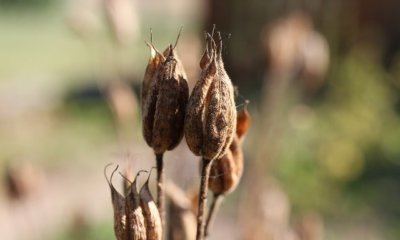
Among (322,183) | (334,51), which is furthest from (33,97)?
(322,183)

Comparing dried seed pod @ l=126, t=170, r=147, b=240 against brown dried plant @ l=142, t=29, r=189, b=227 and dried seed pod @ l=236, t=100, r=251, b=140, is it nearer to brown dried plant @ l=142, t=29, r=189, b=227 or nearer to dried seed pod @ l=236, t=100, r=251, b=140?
brown dried plant @ l=142, t=29, r=189, b=227

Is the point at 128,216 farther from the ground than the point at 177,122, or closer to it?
closer to it

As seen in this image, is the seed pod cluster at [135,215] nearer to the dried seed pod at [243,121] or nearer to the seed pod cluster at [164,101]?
the seed pod cluster at [164,101]

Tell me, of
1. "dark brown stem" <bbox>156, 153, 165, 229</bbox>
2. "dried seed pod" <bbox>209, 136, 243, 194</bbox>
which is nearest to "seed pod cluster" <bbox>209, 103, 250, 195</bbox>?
"dried seed pod" <bbox>209, 136, 243, 194</bbox>

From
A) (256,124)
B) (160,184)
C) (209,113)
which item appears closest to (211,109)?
(209,113)

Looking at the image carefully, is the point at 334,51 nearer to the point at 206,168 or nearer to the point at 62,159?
the point at 62,159

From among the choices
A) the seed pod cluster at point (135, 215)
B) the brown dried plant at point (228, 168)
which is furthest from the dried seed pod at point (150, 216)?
the brown dried plant at point (228, 168)

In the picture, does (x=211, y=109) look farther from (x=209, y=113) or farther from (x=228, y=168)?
(x=228, y=168)
